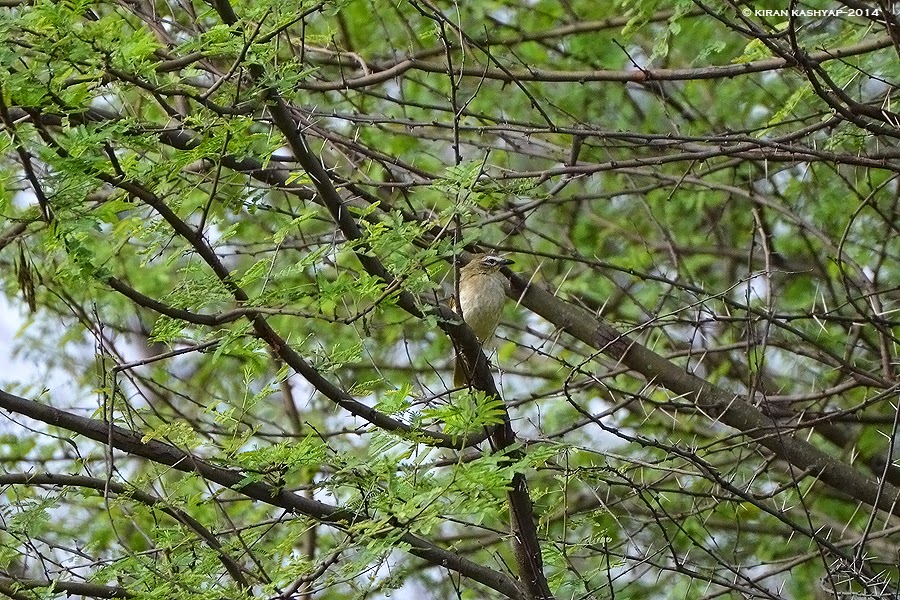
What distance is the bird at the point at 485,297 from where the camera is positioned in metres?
5.70

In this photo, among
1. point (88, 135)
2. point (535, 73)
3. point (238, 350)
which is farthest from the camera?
point (535, 73)

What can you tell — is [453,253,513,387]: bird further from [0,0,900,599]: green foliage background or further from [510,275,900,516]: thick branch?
[0,0,900,599]: green foliage background

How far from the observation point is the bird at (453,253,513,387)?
5699 mm

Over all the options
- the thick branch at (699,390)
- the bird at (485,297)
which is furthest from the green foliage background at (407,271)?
the bird at (485,297)

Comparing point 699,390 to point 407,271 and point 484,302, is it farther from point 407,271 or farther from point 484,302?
point 407,271

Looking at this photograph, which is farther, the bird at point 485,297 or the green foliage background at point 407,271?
the bird at point 485,297

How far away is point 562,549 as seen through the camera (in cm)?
421

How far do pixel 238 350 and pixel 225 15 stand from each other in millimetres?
996

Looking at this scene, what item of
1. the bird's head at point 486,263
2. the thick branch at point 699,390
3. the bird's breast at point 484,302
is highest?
the bird's head at point 486,263

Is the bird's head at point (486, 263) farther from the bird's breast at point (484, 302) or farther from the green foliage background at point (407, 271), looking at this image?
the green foliage background at point (407, 271)

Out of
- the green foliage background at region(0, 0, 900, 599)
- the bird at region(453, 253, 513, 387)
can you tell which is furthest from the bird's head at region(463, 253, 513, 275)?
the green foliage background at region(0, 0, 900, 599)

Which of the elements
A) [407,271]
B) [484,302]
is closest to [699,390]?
[484,302]

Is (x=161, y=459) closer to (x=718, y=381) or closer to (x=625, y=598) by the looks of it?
(x=625, y=598)

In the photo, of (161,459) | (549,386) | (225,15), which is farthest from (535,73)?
(549,386)
